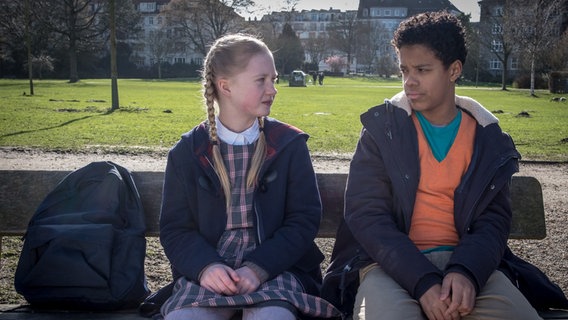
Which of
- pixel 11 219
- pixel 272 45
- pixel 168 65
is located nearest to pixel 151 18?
pixel 168 65

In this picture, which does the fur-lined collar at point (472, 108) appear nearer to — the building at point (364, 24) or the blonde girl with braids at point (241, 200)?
the blonde girl with braids at point (241, 200)

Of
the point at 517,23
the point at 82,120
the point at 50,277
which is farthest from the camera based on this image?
the point at 517,23

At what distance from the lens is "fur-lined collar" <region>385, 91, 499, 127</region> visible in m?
3.08

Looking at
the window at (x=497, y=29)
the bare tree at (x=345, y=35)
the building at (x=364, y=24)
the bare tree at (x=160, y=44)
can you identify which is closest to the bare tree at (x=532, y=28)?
the window at (x=497, y=29)

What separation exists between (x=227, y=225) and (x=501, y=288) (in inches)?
50.4

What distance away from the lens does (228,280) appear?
2.69 metres

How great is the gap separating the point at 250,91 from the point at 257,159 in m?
0.35

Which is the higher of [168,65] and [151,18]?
[151,18]

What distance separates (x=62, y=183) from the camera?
10.9 ft

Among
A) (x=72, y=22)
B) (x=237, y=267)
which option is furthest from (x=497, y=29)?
(x=237, y=267)

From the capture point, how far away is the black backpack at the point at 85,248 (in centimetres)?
308

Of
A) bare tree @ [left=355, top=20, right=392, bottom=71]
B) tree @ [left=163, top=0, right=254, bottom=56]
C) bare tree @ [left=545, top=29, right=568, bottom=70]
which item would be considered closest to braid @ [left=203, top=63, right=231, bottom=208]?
bare tree @ [left=545, top=29, right=568, bottom=70]

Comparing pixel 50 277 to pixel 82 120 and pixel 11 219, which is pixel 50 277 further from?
pixel 82 120

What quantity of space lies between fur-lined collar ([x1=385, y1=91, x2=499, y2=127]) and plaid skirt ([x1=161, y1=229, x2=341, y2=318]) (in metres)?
0.99
